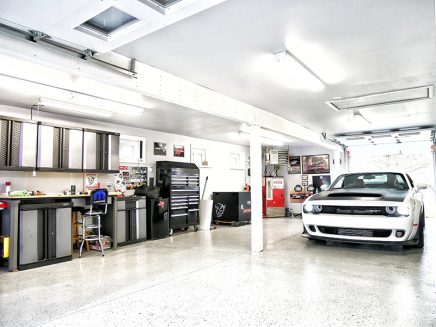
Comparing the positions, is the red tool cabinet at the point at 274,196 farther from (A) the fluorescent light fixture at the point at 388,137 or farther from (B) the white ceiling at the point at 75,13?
(B) the white ceiling at the point at 75,13

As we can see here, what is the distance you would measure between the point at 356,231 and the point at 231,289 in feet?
7.89

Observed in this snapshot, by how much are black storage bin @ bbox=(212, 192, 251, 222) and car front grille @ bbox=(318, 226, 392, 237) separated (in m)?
3.92

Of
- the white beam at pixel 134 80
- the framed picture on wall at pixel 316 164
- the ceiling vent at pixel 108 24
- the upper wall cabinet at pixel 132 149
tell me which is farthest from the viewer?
the framed picture on wall at pixel 316 164

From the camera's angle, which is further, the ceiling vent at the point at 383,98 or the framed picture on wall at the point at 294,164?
the framed picture on wall at the point at 294,164

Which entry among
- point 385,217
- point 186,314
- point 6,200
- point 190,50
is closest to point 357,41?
point 190,50

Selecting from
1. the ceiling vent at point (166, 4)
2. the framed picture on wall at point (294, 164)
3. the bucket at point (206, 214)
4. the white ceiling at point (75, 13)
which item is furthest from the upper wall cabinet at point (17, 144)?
the framed picture on wall at point (294, 164)

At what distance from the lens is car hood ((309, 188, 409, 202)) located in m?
4.58

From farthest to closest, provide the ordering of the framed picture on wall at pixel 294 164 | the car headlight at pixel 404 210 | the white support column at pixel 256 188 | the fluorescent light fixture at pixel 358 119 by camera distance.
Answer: the framed picture on wall at pixel 294 164 < the fluorescent light fixture at pixel 358 119 < the white support column at pixel 256 188 < the car headlight at pixel 404 210

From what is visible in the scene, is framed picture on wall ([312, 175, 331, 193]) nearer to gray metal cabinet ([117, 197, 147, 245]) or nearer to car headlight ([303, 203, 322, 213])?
car headlight ([303, 203, 322, 213])

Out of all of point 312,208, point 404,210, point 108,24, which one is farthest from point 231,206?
point 108,24

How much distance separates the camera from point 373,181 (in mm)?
5766

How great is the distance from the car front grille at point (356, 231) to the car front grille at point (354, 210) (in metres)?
0.24

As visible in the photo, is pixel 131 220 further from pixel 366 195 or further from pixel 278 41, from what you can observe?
pixel 278 41

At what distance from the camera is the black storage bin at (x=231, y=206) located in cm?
871
